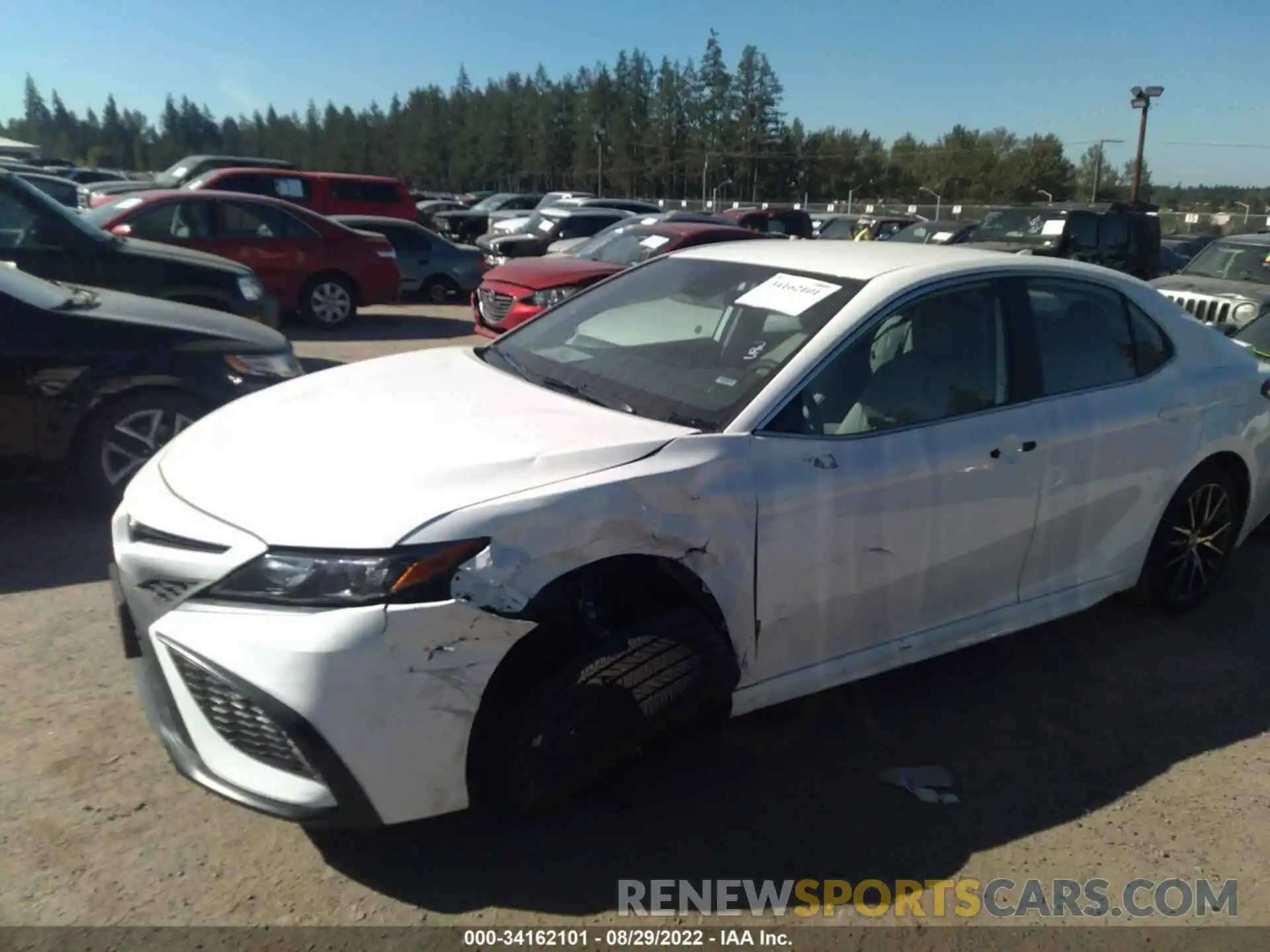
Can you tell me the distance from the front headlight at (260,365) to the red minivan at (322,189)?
39.5ft

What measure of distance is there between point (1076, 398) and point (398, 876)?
289cm

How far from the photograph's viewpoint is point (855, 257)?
381 centimetres

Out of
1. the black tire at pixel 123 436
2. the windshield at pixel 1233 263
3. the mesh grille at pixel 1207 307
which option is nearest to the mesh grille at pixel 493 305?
the black tire at pixel 123 436

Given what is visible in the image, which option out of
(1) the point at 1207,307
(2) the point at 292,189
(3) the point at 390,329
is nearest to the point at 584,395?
(1) the point at 1207,307

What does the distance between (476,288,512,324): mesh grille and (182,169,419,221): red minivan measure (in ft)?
27.3

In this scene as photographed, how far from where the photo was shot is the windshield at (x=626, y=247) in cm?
1158

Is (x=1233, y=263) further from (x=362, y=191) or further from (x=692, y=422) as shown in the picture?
(x=362, y=191)

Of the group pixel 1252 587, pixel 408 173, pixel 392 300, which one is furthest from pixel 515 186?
pixel 1252 587

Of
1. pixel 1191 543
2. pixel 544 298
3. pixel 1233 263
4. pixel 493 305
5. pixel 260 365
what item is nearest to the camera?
pixel 1191 543

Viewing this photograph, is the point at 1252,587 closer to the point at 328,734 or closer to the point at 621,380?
the point at 621,380

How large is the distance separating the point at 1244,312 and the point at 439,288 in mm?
11519

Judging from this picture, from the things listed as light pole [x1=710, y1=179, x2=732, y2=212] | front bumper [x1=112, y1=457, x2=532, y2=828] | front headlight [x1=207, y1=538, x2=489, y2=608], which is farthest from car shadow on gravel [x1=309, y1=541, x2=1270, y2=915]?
light pole [x1=710, y1=179, x2=732, y2=212]

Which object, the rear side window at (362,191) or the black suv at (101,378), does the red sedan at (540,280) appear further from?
the rear side window at (362,191)

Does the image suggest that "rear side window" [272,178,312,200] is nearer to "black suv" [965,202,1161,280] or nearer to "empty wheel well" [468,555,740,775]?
"black suv" [965,202,1161,280]
